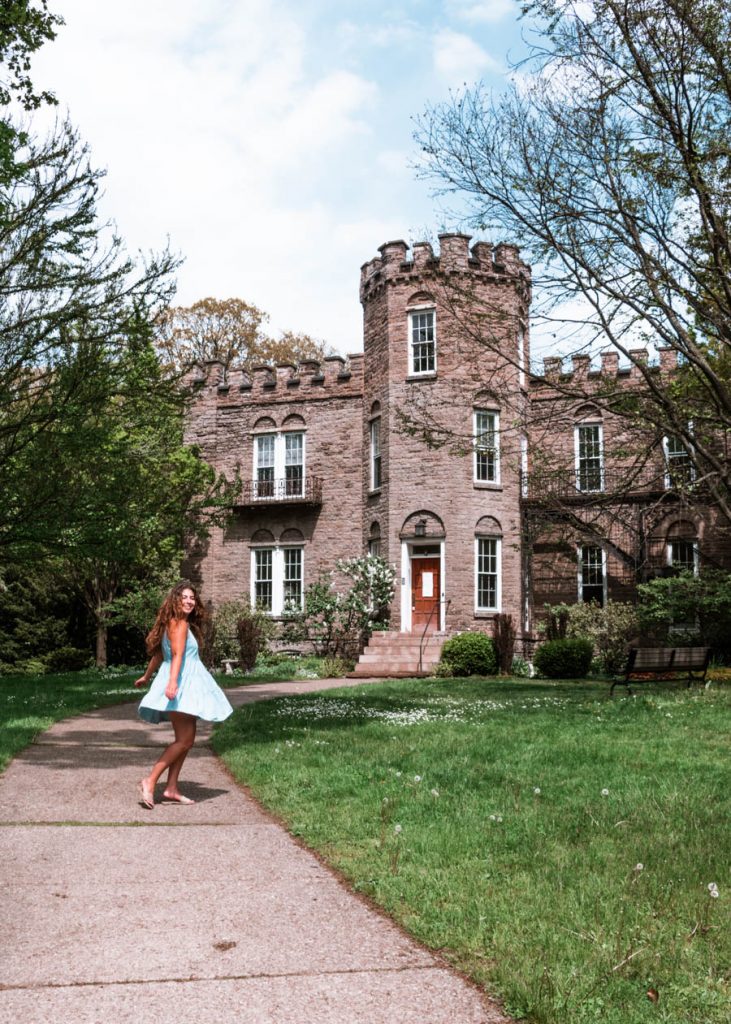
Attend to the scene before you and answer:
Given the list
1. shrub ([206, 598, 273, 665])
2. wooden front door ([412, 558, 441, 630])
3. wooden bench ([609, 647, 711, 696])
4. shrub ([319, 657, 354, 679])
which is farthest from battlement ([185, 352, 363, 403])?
wooden bench ([609, 647, 711, 696])

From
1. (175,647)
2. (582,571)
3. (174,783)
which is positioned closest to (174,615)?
(175,647)

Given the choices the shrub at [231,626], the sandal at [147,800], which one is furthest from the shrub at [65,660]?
the sandal at [147,800]

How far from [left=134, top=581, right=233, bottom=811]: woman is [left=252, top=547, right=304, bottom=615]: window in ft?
78.0

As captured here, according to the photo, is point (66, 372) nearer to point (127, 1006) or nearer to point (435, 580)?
point (127, 1006)

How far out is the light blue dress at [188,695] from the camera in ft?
24.7

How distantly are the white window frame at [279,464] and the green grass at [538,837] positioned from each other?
20108mm

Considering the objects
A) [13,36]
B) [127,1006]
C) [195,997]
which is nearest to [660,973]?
[195,997]

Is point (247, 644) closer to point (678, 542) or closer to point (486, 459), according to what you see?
point (486, 459)

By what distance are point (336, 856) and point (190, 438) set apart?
29167mm

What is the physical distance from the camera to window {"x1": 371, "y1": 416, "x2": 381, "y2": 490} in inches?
1201

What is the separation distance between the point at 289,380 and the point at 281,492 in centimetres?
383

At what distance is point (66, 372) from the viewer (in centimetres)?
1430

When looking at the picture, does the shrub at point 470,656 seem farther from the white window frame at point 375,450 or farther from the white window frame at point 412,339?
the white window frame at point 412,339

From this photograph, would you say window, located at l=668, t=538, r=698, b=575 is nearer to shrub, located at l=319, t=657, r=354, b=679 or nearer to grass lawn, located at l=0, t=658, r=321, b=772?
shrub, located at l=319, t=657, r=354, b=679
